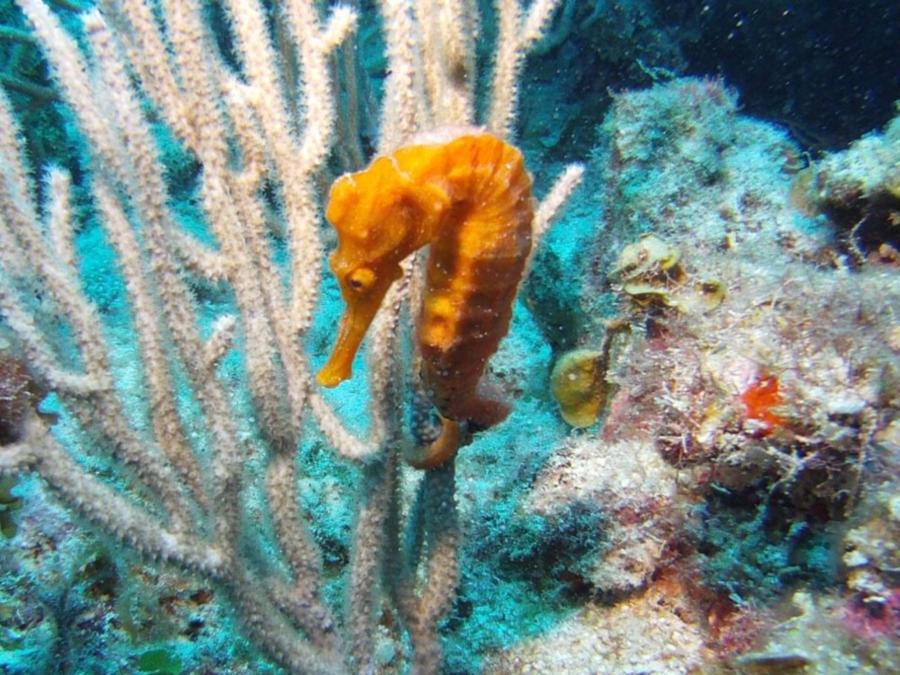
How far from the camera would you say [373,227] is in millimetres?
1550

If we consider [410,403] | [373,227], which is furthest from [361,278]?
[410,403]

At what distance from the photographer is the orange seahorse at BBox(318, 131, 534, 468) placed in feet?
5.01

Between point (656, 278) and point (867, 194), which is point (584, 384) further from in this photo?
point (867, 194)

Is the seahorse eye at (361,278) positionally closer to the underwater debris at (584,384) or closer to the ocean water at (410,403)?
the ocean water at (410,403)

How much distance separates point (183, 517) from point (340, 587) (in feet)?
4.00

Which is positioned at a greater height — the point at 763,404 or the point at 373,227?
the point at 373,227

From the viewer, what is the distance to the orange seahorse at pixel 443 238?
5.01 feet

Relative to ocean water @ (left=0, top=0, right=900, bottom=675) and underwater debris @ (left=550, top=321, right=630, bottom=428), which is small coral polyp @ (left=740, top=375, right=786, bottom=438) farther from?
underwater debris @ (left=550, top=321, right=630, bottom=428)

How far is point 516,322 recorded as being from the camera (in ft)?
16.2

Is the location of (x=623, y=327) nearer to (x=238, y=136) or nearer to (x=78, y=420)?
(x=238, y=136)

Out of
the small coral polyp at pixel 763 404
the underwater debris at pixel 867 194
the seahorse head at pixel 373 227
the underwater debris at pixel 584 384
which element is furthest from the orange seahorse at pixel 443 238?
the underwater debris at pixel 867 194

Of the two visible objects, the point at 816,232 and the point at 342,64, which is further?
the point at 342,64

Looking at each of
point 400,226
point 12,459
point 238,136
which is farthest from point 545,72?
point 12,459

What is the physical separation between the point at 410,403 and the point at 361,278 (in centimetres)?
76
